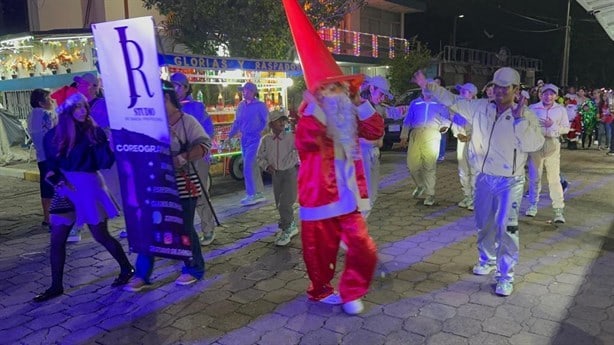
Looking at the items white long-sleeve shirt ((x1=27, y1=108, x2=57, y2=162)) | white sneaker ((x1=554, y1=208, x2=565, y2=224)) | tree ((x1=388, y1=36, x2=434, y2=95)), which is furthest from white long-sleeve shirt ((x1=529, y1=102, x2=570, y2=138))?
tree ((x1=388, y1=36, x2=434, y2=95))

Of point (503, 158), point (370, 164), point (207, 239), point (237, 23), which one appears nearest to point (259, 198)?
point (207, 239)

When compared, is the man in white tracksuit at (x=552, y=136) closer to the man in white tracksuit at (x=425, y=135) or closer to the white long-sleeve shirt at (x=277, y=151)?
the man in white tracksuit at (x=425, y=135)

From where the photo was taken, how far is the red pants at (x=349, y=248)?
12.7 feet

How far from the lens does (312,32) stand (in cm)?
391

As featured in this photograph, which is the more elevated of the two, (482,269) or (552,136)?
(552,136)

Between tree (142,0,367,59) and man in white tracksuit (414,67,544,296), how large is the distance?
25.4 ft

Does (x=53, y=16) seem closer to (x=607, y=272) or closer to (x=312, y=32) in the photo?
(x=312, y=32)

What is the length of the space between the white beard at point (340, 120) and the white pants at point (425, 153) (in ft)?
12.6

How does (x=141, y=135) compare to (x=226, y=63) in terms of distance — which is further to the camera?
(x=226, y=63)

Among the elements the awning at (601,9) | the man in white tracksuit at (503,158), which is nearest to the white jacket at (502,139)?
the man in white tracksuit at (503,158)

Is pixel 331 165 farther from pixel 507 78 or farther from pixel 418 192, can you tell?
pixel 418 192

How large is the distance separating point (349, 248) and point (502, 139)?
1.53m

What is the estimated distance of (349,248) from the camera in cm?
389

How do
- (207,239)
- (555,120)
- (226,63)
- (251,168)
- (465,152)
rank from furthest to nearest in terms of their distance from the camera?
(226,63), (251,168), (465,152), (555,120), (207,239)
